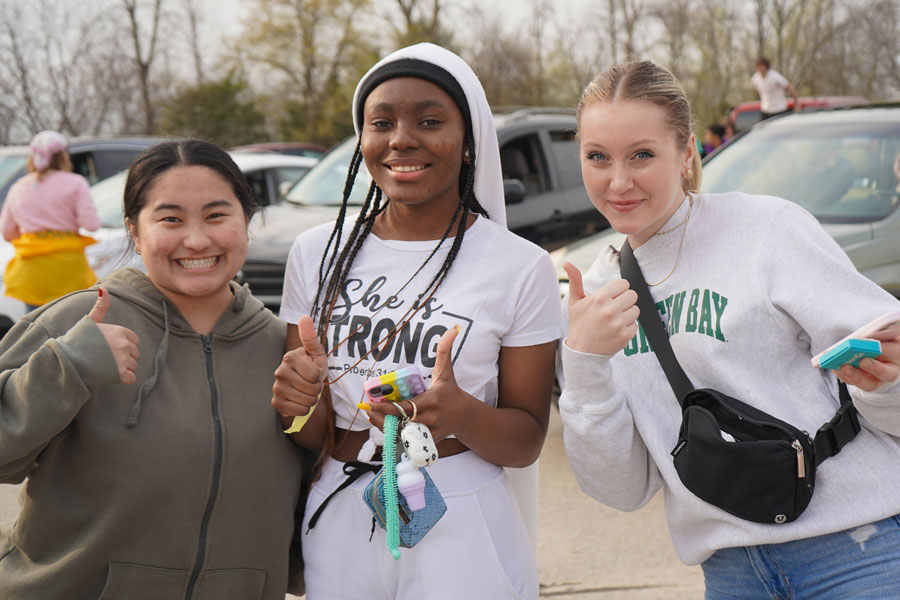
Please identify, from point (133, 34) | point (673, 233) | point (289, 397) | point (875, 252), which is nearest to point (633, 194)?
point (673, 233)

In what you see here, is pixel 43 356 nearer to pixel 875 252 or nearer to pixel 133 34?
pixel 875 252

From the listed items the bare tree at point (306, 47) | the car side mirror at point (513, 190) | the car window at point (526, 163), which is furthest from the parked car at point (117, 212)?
the bare tree at point (306, 47)

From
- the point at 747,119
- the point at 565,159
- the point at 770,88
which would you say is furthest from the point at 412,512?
the point at 770,88

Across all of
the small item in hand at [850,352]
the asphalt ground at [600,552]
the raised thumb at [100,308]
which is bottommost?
the asphalt ground at [600,552]

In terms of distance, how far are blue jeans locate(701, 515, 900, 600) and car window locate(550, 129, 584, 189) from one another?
5.78 m

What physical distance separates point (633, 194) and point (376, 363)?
2.32ft

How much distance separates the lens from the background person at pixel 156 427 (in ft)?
6.22

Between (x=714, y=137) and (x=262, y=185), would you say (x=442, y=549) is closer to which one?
(x=262, y=185)

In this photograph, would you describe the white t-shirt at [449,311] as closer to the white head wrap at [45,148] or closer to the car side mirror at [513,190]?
the car side mirror at [513,190]

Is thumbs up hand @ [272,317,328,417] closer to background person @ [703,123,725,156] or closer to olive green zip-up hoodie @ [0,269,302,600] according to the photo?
olive green zip-up hoodie @ [0,269,302,600]

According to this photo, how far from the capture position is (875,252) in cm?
433

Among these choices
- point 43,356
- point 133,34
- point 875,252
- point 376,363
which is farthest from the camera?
point 133,34

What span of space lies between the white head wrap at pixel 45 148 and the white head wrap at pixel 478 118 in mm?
5437

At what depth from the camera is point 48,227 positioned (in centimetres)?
653
